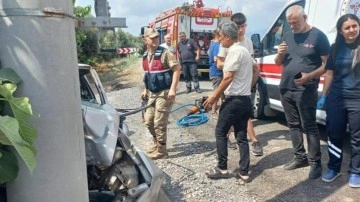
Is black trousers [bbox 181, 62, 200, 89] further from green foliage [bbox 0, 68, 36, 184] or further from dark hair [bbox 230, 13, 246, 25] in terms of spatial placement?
green foliage [bbox 0, 68, 36, 184]

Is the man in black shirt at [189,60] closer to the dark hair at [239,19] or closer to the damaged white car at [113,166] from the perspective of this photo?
the dark hair at [239,19]

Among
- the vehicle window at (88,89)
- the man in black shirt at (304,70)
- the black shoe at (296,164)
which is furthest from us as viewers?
the black shoe at (296,164)

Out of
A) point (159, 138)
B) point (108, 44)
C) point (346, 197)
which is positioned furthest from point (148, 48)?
point (346, 197)

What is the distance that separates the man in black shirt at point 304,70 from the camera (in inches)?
154

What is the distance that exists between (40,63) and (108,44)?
1.14 m

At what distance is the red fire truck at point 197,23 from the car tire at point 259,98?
7.05 metres

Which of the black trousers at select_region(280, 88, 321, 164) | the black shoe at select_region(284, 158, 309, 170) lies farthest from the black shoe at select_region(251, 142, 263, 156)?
the black trousers at select_region(280, 88, 321, 164)

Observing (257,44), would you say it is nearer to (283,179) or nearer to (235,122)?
(235,122)

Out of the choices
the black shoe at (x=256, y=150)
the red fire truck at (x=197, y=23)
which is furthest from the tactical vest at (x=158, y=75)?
the red fire truck at (x=197, y=23)

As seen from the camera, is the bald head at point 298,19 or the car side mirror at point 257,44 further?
the car side mirror at point 257,44

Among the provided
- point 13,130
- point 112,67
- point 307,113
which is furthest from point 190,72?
point 112,67

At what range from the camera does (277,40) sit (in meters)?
5.93

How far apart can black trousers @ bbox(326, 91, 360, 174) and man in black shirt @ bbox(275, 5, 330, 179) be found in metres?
0.16

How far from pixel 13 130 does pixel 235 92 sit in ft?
9.68
